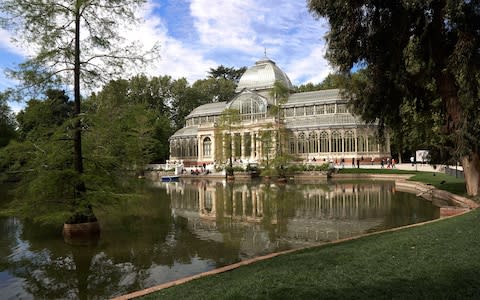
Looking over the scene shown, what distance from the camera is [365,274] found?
6016mm

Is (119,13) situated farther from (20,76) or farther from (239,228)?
(239,228)

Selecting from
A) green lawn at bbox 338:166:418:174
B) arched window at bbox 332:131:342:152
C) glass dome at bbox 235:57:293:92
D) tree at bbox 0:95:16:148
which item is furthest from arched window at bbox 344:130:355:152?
tree at bbox 0:95:16:148

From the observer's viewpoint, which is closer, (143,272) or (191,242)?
(143,272)

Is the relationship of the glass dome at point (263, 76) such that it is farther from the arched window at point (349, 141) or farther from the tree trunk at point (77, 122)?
the tree trunk at point (77, 122)

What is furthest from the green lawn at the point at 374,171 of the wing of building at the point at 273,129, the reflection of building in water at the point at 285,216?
the reflection of building in water at the point at 285,216

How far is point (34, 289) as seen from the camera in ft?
25.8

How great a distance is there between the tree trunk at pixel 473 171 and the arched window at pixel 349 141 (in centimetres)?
3372

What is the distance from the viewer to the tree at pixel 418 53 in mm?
13273

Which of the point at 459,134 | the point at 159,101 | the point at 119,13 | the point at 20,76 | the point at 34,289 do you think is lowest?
the point at 34,289

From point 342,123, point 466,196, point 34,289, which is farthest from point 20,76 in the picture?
point 342,123

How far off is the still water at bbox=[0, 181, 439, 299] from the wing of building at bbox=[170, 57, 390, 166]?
1922cm

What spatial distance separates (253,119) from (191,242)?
45714 mm

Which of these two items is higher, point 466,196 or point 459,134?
point 459,134

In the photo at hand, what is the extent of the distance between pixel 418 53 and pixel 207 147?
47.3 metres
